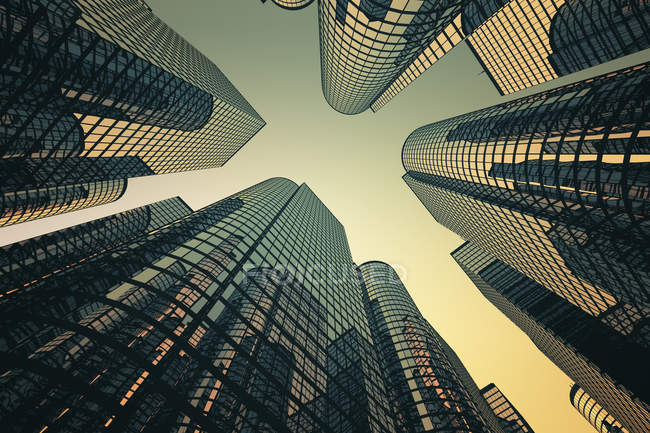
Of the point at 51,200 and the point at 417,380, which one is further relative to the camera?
the point at 51,200

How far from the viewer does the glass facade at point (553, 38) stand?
34906 mm

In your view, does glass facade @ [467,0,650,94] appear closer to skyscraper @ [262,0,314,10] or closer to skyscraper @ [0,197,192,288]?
skyscraper @ [262,0,314,10]

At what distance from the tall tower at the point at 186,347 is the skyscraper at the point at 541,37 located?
170 ft

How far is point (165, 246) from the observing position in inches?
905

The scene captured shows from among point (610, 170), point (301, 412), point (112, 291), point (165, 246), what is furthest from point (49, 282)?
point (610, 170)

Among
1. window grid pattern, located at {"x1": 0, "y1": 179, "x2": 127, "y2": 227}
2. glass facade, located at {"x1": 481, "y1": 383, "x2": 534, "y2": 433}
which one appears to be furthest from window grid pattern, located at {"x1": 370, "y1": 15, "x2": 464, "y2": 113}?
glass facade, located at {"x1": 481, "y1": 383, "x2": 534, "y2": 433}

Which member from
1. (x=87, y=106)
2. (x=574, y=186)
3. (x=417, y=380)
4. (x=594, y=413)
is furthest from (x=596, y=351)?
(x=87, y=106)

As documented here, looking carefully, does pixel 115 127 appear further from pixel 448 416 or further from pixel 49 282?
pixel 448 416

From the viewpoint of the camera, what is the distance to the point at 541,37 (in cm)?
5419

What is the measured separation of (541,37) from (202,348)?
3230 inches

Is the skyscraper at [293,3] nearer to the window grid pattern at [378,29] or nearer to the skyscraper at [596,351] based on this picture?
the window grid pattern at [378,29]

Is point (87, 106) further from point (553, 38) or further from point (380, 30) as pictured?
point (553, 38)

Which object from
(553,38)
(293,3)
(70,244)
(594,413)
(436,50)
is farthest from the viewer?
(293,3)

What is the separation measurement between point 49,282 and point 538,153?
5242 centimetres
